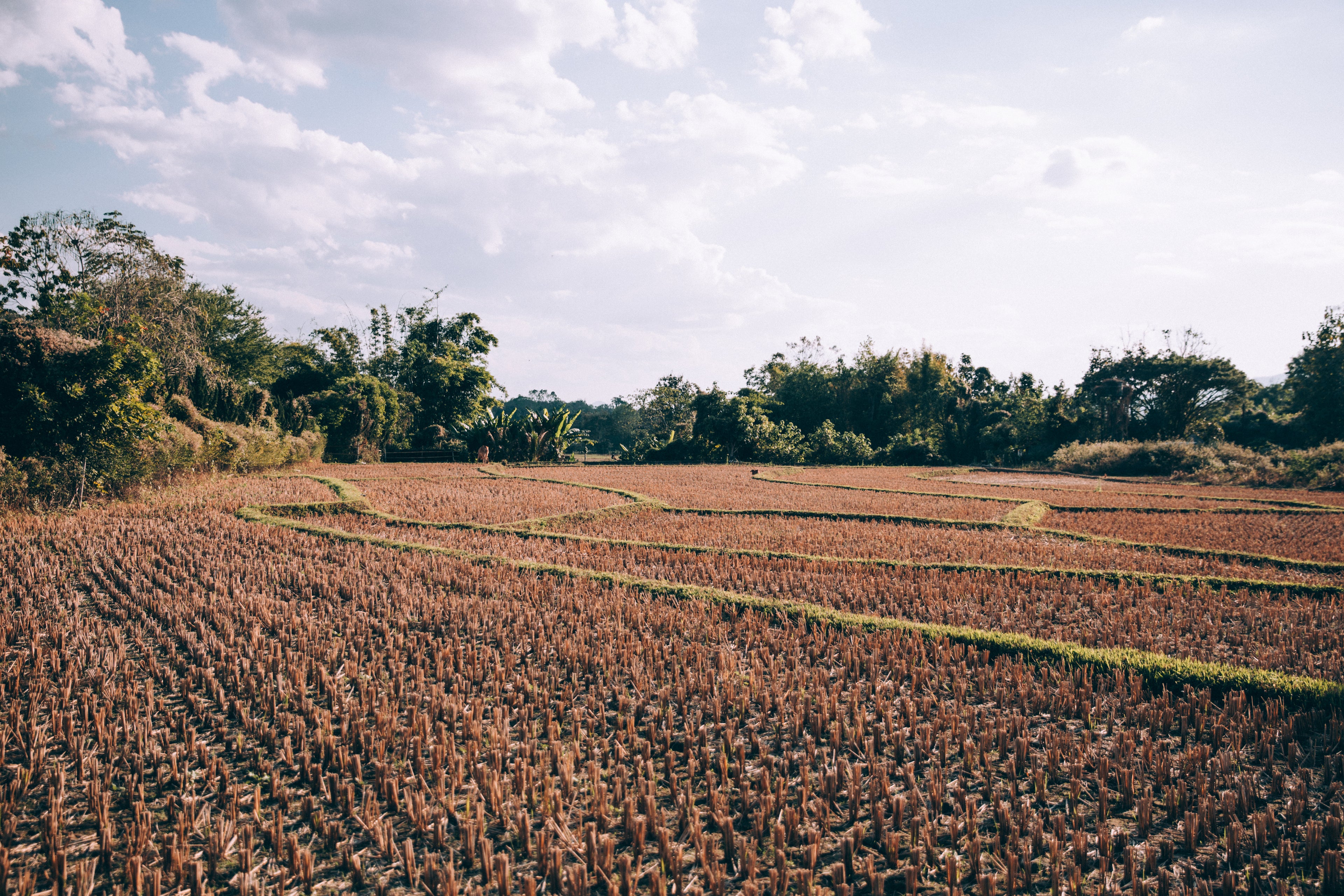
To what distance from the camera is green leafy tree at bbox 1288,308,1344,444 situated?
2605 cm

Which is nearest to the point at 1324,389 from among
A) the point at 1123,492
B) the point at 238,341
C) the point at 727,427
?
the point at 1123,492

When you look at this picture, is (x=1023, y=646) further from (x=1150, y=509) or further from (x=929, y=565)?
(x=1150, y=509)

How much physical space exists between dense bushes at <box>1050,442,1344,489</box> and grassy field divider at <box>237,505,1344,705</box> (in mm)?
21370

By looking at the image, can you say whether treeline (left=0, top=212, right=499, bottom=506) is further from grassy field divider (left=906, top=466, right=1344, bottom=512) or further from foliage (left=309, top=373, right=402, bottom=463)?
grassy field divider (left=906, top=466, right=1344, bottom=512)

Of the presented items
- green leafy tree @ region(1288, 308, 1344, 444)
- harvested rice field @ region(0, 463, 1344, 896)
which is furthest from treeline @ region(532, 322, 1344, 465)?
harvested rice field @ region(0, 463, 1344, 896)

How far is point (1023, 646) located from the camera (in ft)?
15.0

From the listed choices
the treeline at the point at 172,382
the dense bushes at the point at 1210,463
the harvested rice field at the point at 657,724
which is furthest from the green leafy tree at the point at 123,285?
the dense bushes at the point at 1210,463

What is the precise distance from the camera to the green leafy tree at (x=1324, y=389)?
26047mm

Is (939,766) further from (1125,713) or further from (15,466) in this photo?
(15,466)

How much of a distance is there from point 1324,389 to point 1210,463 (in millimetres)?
8995

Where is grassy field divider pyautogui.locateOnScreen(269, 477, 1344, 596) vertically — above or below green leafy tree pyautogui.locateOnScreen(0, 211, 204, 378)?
below

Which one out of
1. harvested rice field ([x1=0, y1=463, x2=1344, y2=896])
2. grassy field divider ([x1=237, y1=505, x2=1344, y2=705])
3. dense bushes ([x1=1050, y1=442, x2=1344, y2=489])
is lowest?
harvested rice field ([x1=0, y1=463, x2=1344, y2=896])

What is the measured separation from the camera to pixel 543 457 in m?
28.0

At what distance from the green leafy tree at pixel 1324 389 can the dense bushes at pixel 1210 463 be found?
2.73 metres
